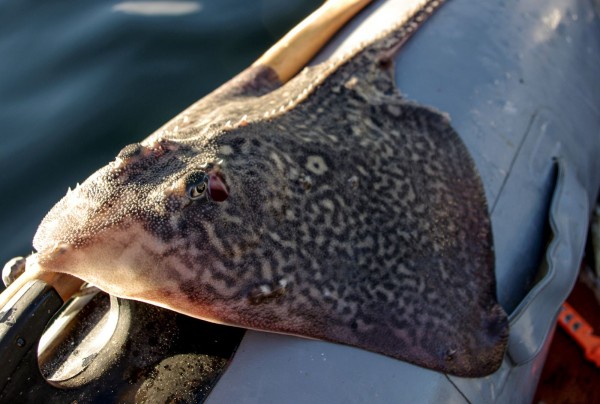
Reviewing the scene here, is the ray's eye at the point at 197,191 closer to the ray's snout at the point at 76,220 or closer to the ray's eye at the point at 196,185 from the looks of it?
the ray's eye at the point at 196,185

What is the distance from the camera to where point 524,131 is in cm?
309

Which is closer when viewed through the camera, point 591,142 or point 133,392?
point 133,392

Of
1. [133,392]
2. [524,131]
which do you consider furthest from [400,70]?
[133,392]

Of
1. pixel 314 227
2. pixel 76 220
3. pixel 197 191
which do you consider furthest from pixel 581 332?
pixel 76 220

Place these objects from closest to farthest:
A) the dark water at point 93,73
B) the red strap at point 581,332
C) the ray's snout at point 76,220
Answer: the ray's snout at point 76,220 → the red strap at point 581,332 → the dark water at point 93,73

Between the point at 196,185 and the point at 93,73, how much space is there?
3.53 meters

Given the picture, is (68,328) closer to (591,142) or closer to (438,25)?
(438,25)

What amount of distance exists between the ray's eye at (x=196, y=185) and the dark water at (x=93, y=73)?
268 cm

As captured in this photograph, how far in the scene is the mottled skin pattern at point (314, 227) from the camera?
6.45 feet

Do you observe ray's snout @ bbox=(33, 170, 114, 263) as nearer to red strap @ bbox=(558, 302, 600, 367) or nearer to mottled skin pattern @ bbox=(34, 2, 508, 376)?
mottled skin pattern @ bbox=(34, 2, 508, 376)

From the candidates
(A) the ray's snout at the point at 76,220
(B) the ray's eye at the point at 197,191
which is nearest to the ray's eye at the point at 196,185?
(B) the ray's eye at the point at 197,191

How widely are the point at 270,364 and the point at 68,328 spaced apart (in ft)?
3.45

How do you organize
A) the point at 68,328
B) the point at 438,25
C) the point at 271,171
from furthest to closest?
the point at 438,25
the point at 68,328
the point at 271,171

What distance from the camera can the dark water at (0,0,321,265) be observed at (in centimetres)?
446
